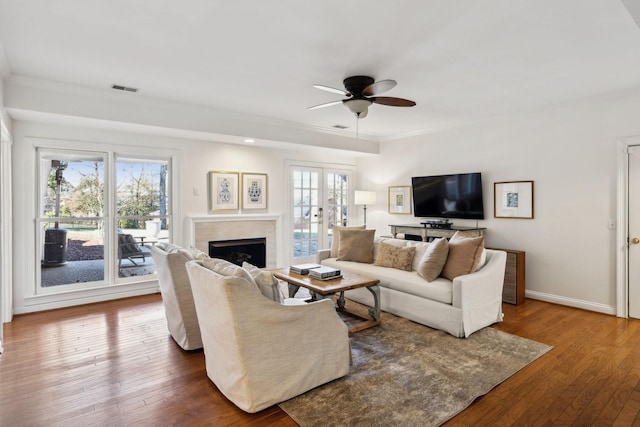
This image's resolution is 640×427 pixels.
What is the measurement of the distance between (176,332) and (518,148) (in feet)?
15.6

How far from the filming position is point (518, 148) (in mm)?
4809

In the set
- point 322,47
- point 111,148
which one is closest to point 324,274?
point 322,47

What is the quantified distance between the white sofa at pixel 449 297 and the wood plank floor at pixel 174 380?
404 millimetres

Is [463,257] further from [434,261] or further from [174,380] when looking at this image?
[174,380]

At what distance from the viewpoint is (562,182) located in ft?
14.5

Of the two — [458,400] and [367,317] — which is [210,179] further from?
[458,400]

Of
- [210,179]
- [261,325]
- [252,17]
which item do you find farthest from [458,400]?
[210,179]

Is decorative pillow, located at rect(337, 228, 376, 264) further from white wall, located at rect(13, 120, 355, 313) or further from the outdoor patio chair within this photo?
the outdoor patio chair

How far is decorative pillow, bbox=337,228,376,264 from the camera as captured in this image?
187 inches

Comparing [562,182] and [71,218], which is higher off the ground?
[562,182]

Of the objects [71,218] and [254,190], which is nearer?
[71,218]

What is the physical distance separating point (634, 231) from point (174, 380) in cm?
486

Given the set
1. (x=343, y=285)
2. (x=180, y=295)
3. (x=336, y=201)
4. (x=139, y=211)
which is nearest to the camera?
(x=180, y=295)

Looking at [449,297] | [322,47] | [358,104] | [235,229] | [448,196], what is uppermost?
[322,47]
